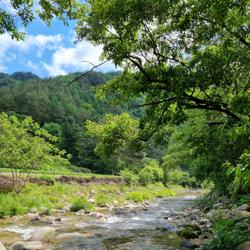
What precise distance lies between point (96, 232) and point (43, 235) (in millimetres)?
2417

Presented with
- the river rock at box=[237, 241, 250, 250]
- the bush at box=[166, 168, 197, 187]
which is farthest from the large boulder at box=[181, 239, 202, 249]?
the bush at box=[166, 168, 197, 187]

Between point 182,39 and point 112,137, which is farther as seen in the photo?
point 112,137

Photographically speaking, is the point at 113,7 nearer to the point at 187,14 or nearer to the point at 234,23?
the point at 187,14

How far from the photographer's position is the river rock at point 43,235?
12773 mm

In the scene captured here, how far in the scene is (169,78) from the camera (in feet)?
30.8

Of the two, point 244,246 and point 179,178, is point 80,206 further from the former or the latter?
point 179,178

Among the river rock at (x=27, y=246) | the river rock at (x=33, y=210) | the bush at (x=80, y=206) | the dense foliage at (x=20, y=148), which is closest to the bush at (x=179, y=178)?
the bush at (x=80, y=206)

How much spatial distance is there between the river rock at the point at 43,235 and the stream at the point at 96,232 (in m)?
0.04

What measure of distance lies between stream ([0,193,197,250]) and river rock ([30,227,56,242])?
38 millimetres

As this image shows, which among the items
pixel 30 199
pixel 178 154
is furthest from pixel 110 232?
pixel 178 154

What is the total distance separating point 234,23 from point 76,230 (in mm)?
10456

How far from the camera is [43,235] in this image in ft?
43.7

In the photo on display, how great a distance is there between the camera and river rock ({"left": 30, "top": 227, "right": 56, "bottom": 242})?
41.9ft

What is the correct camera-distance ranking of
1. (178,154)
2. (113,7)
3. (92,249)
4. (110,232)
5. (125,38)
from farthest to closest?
(178,154) → (110,232) → (92,249) → (125,38) → (113,7)
